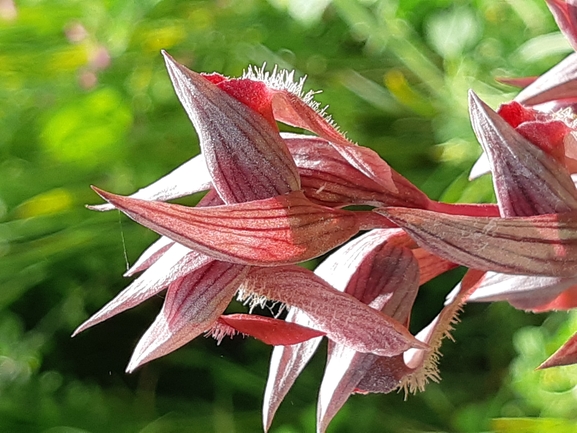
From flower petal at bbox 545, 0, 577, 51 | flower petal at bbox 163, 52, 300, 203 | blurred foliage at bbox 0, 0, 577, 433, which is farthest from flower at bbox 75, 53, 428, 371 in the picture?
blurred foliage at bbox 0, 0, 577, 433

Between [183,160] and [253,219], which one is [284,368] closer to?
[253,219]

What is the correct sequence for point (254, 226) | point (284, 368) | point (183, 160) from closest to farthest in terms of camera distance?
point (254, 226) → point (284, 368) → point (183, 160)

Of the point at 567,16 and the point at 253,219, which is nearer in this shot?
the point at 253,219

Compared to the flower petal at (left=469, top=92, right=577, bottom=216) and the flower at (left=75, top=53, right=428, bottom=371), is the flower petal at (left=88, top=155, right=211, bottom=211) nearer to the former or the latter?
the flower at (left=75, top=53, right=428, bottom=371)

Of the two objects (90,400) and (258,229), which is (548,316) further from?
(258,229)

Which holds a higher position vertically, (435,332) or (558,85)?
(558,85)

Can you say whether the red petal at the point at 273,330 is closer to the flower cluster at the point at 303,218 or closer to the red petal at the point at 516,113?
the flower cluster at the point at 303,218

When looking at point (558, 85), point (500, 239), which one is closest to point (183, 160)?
point (558, 85)

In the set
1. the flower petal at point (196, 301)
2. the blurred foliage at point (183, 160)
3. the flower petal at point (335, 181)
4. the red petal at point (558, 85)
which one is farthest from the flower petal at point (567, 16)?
the blurred foliage at point (183, 160)
